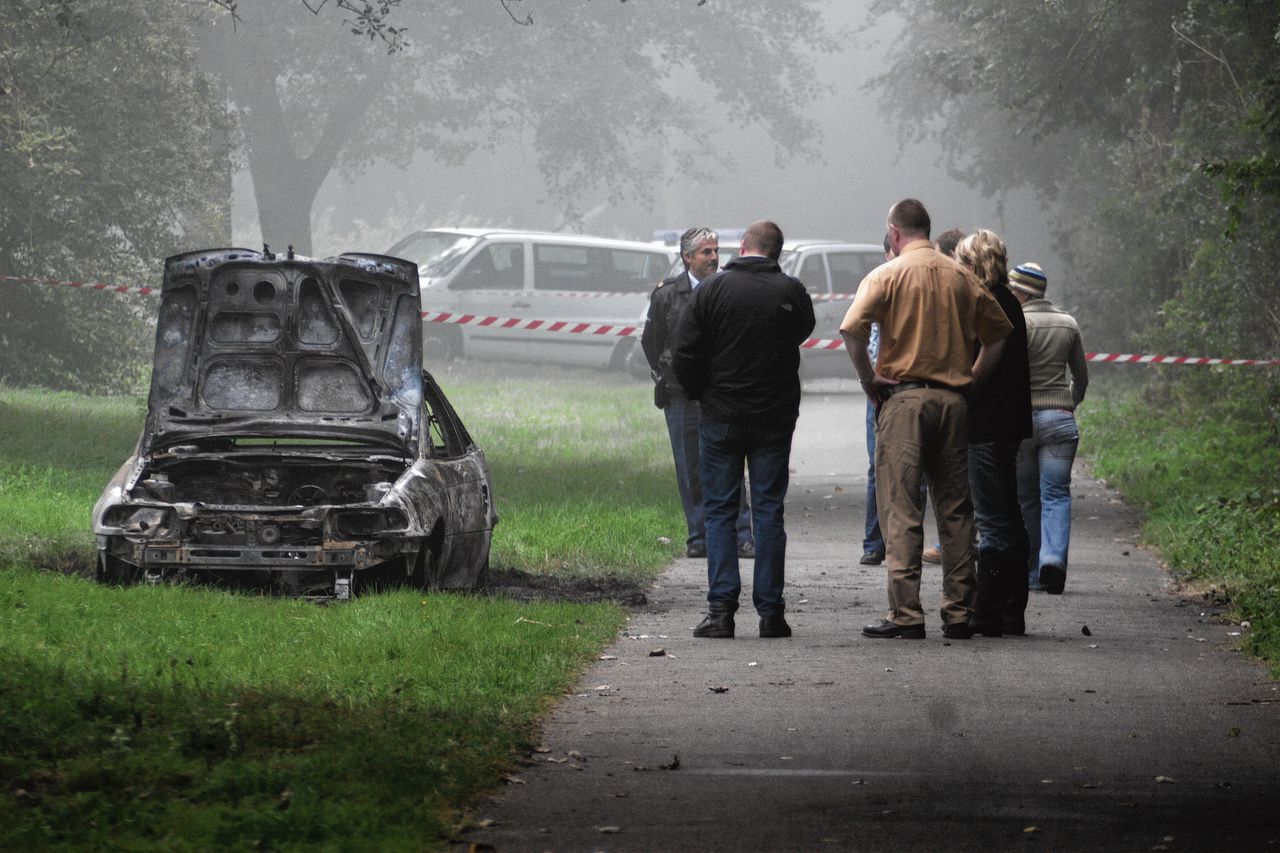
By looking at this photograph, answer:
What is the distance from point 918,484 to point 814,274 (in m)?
19.6

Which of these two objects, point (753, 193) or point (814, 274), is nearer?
point (814, 274)

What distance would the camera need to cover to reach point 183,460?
10.2m

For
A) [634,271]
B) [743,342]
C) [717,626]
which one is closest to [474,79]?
[634,271]

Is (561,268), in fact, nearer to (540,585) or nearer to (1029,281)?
(540,585)

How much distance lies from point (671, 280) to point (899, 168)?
1814 inches

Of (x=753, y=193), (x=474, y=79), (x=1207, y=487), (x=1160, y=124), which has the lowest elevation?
(x=1207, y=487)

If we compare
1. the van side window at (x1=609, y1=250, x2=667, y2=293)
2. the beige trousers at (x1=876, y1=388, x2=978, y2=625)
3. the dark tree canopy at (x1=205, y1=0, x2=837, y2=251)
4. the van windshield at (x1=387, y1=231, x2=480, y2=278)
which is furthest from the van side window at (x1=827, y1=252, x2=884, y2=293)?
the beige trousers at (x1=876, y1=388, x2=978, y2=625)

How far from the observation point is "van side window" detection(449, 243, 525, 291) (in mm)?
28562

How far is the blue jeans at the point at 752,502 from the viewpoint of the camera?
8.94 metres

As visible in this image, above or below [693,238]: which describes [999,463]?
below

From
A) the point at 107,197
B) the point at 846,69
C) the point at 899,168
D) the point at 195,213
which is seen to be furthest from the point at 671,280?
the point at 846,69

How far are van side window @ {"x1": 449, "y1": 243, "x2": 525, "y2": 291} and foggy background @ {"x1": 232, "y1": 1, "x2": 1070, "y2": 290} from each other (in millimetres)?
19403

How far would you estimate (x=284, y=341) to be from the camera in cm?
1049

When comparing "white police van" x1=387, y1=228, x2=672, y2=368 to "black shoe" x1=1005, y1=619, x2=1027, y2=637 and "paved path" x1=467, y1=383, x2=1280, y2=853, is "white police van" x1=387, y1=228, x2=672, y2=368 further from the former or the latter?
"black shoe" x1=1005, y1=619, x2=1027, y2=637
